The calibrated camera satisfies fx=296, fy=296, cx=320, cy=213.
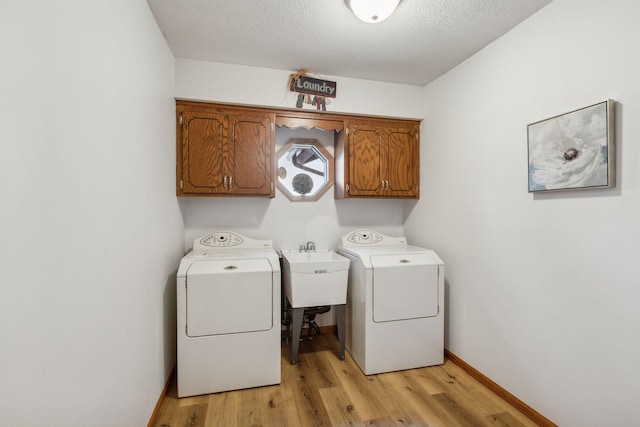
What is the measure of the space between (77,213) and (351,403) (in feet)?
6.38

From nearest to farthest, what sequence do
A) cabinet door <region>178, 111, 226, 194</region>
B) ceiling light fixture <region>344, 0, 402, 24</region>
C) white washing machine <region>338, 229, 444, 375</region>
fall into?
ceiling light fixture <region>344, 0, 402, 24</region> < white washing machine <region>338, 229, 444, 375</region> < cabinet door <region>178, 111, 226, 194</region>

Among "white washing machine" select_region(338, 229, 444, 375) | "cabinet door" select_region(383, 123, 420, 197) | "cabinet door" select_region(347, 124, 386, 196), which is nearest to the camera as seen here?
"white washing machine" select_region(338, 229, 444, 375)

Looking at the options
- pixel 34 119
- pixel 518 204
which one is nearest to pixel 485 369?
pixel 518 204

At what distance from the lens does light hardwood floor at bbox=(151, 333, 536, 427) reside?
185cm

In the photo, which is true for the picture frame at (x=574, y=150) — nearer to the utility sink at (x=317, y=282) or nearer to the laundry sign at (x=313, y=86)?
the utility sink at (x=317, y=282)

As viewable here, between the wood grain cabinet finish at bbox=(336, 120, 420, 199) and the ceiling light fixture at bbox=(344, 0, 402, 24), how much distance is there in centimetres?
117

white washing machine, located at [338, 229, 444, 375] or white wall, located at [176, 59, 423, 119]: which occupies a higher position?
white wall, located at [176, 59, 423, 119]

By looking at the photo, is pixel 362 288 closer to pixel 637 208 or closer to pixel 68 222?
pixel 637 208

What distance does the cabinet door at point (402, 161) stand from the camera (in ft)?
9.73

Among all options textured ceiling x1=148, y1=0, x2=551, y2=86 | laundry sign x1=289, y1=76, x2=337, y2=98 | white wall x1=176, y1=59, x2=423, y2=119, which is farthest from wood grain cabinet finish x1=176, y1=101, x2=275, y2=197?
textured ceiling x1=148, y1=0, x2=551, y2=86

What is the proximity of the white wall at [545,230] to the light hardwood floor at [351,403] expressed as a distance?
248 mm

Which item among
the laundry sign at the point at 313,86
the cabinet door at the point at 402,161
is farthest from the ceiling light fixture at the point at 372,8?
the cabinet door at the point at 402,161

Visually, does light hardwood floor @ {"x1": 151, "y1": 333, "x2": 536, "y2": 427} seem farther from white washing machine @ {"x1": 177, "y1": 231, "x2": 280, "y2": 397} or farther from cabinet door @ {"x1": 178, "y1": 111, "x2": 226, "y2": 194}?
cabinet door @ {"x1": 178, "y1": 111, "x2": 226, "y2": 194}

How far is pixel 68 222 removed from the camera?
96cm
